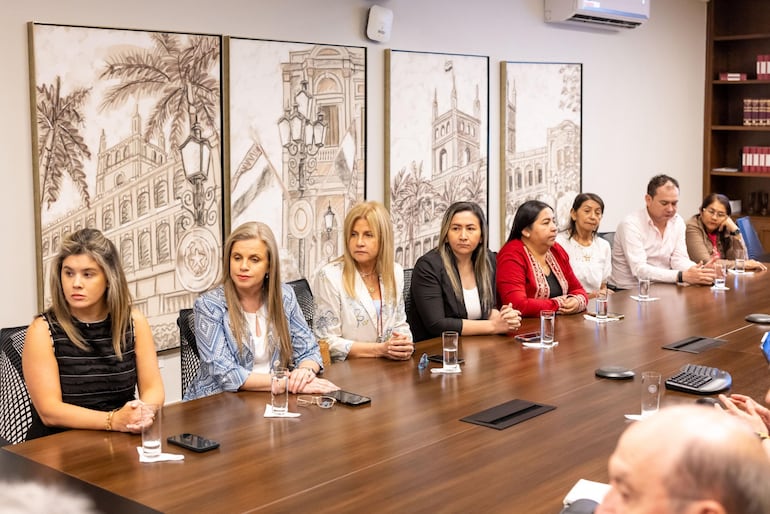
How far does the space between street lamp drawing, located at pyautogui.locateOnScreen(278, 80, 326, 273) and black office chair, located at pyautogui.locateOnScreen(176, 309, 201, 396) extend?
204 cm

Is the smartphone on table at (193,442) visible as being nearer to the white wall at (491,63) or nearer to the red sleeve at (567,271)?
the white wall at (491,63)

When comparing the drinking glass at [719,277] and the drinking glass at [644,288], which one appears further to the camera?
the drinking glass at [719,277]

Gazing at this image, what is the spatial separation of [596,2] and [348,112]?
2.59 meters

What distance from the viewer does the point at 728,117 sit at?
31.8ft

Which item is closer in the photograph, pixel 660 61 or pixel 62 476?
pixel 62 476

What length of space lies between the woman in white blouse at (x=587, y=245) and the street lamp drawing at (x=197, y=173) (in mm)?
2107

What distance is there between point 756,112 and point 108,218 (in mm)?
6616

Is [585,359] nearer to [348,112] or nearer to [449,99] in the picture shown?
[348,112]

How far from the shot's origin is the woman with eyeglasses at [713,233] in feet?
21.7

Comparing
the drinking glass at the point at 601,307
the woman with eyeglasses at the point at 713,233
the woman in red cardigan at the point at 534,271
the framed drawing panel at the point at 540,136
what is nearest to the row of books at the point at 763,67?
the framed drawing panel at the point at 540,136

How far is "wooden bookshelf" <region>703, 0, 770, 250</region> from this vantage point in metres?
9.37

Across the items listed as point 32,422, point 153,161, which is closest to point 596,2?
point 153,161

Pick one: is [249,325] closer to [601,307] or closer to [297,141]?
[601,307]

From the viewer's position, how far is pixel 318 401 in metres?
3.22
